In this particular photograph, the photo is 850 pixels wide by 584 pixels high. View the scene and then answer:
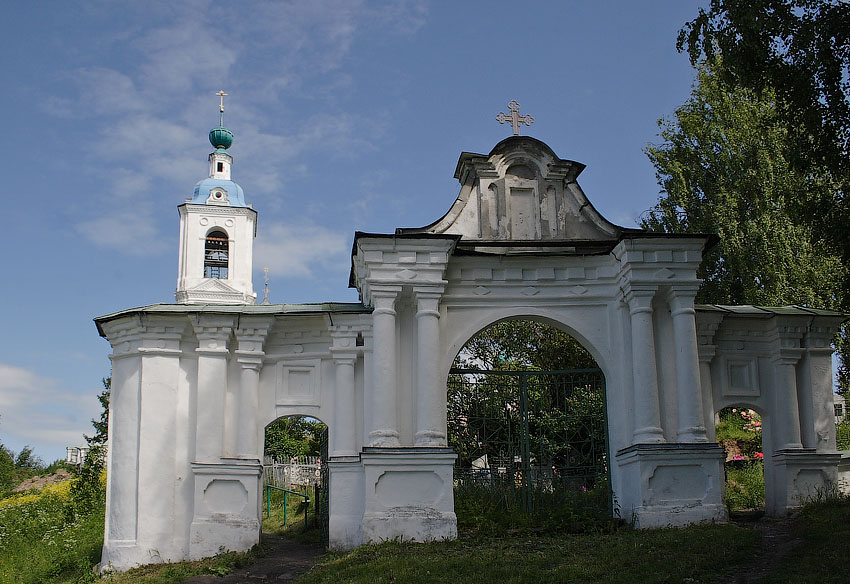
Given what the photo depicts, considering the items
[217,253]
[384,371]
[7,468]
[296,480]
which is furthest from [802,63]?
[7,468]

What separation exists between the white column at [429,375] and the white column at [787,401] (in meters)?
5.16

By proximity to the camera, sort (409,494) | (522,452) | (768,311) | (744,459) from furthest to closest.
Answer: (744,459)
(768,311)
(522,452)
(409,494)

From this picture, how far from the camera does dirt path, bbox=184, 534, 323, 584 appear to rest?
35.2ft

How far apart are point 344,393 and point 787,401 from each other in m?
6.51

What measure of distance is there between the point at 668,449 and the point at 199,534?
243 inches

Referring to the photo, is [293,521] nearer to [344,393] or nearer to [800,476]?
[344,393]

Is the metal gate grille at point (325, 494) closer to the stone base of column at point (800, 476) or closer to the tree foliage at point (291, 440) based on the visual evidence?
the stone base of column at point (800, 476)

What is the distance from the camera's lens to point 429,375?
11.9 m

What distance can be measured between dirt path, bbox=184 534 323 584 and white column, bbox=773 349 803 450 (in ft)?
22.6

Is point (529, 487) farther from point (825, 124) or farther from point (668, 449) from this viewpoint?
point (825, 124)

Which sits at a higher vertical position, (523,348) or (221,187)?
(221,187)

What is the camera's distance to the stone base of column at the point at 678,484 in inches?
448

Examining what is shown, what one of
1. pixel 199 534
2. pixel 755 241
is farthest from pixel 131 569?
pixel 755 241

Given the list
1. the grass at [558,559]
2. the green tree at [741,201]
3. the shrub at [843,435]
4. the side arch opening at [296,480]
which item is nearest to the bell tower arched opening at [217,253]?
the side arch opening at [296,480]
